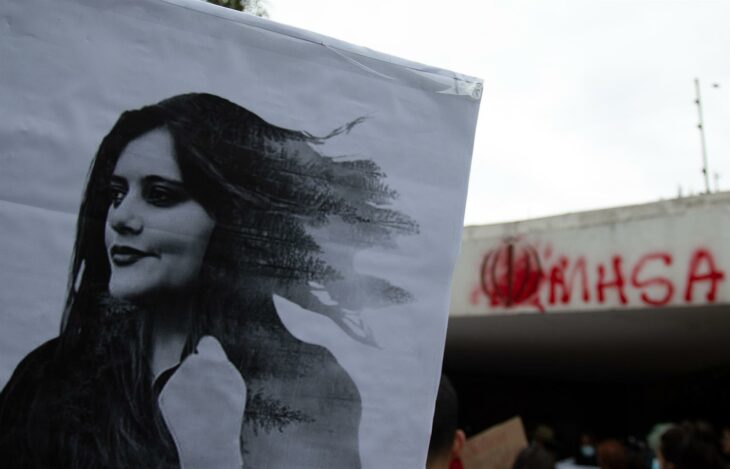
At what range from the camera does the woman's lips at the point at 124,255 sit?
4.68 feet

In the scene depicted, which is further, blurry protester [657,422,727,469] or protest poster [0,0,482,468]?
blurry protester [657,422,727,469]

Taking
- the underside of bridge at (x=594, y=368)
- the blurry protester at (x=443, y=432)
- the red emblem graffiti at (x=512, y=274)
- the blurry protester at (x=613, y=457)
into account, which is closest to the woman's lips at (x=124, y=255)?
the blurry protester at (x=443, y=432)

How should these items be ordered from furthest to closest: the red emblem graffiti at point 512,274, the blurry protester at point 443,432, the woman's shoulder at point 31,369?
the red emblem graffiti at point 512,274 → the blurry protester at point 443,432 → the woman's shoulder at point 31,369

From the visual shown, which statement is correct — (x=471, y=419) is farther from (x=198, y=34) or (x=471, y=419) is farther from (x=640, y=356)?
(x=198, y=34)

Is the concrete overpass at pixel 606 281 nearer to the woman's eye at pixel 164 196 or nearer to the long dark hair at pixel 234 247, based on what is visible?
the long dark hair at pixel 234 247

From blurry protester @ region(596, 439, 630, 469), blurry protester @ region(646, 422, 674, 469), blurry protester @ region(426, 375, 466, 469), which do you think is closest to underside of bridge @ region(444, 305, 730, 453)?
blurry protester @ region(646, 422, 674, 469)

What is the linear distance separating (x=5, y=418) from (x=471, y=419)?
51.0 ft

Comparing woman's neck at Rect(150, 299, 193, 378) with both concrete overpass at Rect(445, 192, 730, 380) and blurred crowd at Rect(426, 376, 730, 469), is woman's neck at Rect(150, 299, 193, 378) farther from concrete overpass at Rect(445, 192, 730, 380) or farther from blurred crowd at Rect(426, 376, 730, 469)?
concrete overpass at Rect(445, 192, 730, 380)

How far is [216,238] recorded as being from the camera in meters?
1.48

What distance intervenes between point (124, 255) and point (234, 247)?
19 centimetres

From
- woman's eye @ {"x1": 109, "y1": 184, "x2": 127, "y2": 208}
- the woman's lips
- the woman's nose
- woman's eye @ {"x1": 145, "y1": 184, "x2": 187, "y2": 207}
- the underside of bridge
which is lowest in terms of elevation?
the woman's lips

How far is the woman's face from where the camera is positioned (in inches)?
56.3

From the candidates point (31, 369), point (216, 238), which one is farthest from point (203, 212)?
point (31, 369)

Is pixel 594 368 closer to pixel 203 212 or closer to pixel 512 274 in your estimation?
pixel 512 274
